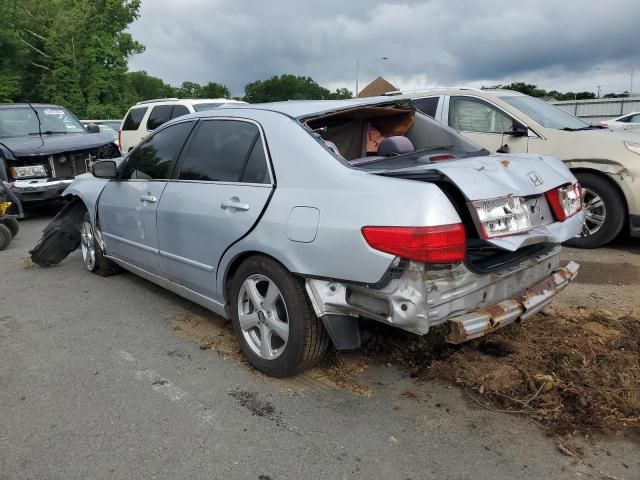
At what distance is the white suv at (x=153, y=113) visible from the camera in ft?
37.4

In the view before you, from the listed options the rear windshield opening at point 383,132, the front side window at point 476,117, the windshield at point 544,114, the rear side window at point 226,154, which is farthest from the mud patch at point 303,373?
the windshield at point 544,114

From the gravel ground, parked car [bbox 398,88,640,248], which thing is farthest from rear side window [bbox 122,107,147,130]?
the gravel ground

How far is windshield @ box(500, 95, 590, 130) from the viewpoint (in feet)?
22.0

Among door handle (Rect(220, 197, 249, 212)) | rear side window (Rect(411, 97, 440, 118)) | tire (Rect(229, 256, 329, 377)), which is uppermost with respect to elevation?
rear side window (Rect(411, 97, 440, 118))

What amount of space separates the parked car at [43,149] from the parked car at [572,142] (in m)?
6.35

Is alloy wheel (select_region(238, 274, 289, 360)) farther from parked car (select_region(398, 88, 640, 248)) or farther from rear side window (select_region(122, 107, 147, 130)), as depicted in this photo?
rear side window (select_region(122, 107, 147, 130))

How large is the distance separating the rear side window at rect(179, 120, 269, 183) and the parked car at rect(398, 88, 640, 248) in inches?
151

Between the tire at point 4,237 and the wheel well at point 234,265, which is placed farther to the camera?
the tire at point 4,237

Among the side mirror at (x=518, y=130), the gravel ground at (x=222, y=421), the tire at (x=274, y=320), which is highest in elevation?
the side mirror at (x=518, y=130)

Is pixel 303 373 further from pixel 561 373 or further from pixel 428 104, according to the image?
pixel 428 104

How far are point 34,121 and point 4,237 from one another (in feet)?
13.6

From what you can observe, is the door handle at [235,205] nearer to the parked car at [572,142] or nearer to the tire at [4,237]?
the parked car at [572,142]

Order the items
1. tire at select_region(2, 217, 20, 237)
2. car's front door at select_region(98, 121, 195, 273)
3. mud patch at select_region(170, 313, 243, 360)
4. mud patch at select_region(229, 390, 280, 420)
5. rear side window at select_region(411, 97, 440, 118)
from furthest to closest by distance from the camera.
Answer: tire at select_region(2, 217, 20, 237), rear side window at select_region(411, 97, 440, 118), car's front door at select_region(98, 121, 195, 273), mud patch at select_region(170, 313, 243, 360), mud patch at select_region(229, 390, 280, 420)

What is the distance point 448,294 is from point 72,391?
237 centimetres
